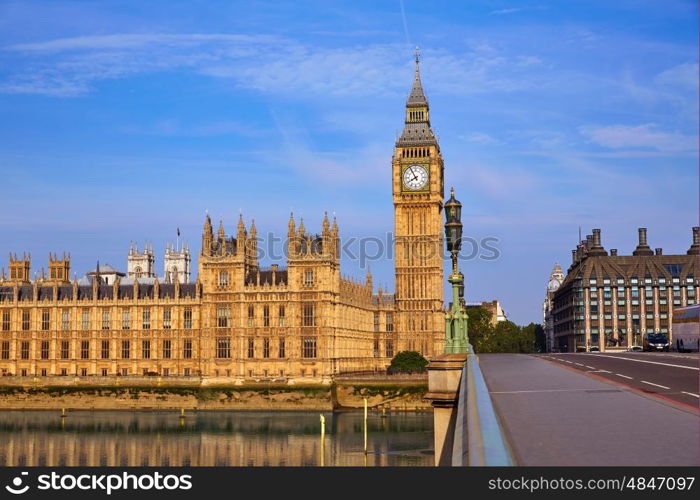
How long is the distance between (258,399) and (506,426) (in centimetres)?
10245

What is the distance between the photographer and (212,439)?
90.4m

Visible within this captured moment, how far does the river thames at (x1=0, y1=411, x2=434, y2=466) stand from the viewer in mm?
76875

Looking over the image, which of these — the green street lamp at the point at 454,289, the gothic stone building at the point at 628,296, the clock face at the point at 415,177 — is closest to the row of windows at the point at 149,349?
the clock face at the point at 415,177

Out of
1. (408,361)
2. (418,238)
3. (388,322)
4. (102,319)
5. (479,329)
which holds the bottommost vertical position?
(408,361)

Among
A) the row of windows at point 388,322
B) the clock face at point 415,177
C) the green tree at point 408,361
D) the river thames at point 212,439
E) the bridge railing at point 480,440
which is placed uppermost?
the clock face at point 415,177

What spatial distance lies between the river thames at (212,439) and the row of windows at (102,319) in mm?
15099

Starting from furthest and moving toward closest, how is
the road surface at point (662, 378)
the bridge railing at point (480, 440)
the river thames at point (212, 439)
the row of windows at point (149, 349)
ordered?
the row of windows at point (149, 349)
the river thames at point (212, 439)
the road surface at point (662, 378)
the bridge railing at point (480, 440)

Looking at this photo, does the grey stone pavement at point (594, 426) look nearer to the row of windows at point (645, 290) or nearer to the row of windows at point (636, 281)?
the row of windows at point (636, 281)

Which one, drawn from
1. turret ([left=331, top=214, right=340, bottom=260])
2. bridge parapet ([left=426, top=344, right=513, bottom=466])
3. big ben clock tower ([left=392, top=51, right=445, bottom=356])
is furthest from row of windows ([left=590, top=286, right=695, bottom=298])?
bridge parapet ([left=426, top=344, right=513, bottom=466])

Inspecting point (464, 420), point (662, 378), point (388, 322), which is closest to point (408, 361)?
point (388, 322)

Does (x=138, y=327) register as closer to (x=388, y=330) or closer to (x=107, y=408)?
(x=107, y=408)

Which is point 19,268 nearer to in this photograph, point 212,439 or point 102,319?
point 102,319

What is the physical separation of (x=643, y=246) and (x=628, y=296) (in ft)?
61.9

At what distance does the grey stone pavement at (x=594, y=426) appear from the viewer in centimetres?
1463
